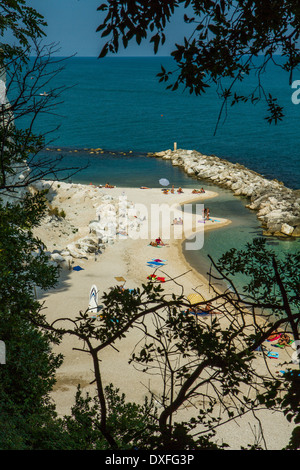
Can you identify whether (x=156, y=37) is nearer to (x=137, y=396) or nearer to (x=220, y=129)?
(x=137, y=396)

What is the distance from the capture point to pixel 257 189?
39031 mm

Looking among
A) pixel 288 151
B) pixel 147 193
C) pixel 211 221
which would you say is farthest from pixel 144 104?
pixel 211 221

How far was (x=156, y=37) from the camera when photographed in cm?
382

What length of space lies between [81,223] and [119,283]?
9590 millimetres

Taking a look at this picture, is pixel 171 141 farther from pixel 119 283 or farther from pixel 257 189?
pixel 119 283

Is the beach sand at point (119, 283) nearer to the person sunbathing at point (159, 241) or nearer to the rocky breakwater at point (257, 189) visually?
the person sunbathing at point (159, 241)

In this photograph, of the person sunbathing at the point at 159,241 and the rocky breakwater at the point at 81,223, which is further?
the person sunbathing at the point at 159,241

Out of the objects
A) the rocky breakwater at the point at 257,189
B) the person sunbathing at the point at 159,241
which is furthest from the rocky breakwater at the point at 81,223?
the rocky breakwater at the point at 257,189

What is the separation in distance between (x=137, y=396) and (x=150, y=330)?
4.03m

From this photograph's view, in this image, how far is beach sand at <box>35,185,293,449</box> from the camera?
1142cm

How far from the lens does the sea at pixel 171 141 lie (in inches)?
1319

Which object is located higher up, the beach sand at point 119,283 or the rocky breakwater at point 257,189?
the rocky breakwater at point 257,189

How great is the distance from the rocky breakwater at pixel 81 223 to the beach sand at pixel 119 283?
0.09 metres

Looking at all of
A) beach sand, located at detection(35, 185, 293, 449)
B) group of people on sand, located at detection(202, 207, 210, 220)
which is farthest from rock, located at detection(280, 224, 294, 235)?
group of people on sand, located at detection(202, 207, 210, 220)
